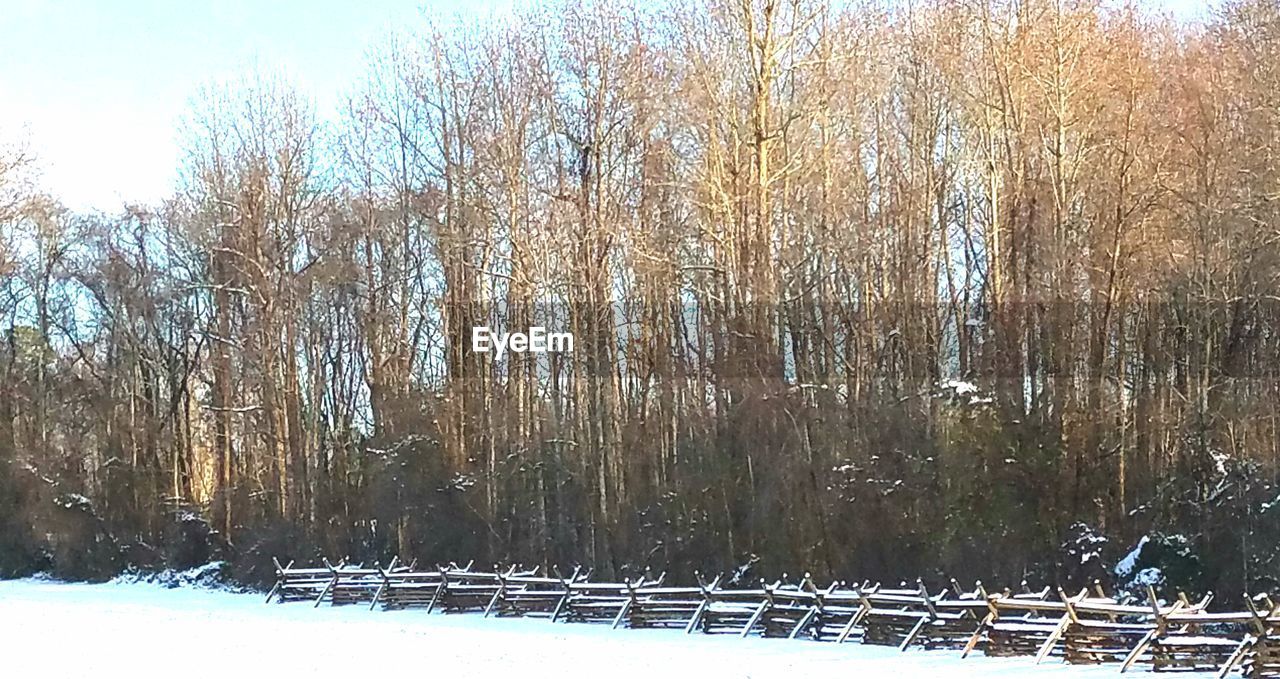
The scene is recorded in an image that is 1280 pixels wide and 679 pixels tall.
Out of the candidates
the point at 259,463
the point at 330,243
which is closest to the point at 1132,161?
the point at 330,243

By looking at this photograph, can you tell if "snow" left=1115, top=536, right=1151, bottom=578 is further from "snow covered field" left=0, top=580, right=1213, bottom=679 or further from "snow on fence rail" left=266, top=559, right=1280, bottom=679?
"snow covered field" left=0, top=580, right=1213, bottom=679

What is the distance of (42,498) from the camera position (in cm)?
3828

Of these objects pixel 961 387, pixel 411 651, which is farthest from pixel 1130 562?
pixel 411 651

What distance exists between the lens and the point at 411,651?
17.9 m

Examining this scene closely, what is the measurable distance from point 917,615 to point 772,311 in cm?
1061

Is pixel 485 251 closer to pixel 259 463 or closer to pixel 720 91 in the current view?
pixel 720 91

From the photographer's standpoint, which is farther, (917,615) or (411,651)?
(411,651)

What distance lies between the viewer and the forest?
22188 millimetres

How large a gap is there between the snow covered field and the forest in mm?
5429

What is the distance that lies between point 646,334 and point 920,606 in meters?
13.6

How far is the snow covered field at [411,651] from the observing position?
1522cm

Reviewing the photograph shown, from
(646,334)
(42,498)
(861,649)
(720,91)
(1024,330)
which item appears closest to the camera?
(861,649)

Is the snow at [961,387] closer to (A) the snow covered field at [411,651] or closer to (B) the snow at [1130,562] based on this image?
(B) the snow at [1130,562]

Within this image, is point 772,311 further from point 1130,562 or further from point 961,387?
point 1130,562
